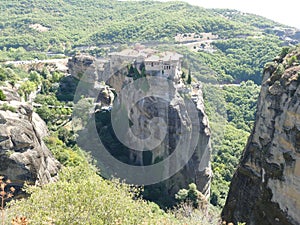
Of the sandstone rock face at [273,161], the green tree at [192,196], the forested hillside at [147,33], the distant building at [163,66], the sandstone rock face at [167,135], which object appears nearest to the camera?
the sandstone rock face at [273,161]

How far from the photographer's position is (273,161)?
1595 cm

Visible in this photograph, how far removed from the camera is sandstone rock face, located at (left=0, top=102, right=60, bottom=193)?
18.2m

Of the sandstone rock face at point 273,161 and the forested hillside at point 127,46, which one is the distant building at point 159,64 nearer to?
the forested hillside at point 127,46

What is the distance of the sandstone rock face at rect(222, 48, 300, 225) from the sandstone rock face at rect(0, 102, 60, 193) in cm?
1010

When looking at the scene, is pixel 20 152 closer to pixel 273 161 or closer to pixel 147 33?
pixel 273 161

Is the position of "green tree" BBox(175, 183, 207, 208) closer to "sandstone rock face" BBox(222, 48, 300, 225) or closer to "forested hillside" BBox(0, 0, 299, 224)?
"forested hillside" BBox(0, 0, 299, 224)

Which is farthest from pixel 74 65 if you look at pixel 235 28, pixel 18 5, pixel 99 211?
pixel 18 5

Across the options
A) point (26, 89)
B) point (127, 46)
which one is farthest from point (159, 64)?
point (127, 46)

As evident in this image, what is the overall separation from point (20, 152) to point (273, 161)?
12.2 meters

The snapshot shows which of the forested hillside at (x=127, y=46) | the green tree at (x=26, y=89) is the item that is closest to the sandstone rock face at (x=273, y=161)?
the forested hillside at (x=127, y=46)

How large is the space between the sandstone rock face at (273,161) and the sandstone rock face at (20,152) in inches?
398

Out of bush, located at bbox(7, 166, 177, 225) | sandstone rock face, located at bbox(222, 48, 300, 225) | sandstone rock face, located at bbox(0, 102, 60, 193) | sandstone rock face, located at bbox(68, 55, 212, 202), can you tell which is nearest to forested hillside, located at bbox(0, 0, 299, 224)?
bush, located at bbox(7, 166, 177, 225)

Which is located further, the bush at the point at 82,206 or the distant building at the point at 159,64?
the distant building at the point at 159,64

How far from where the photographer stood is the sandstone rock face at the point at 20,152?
1816 cm
